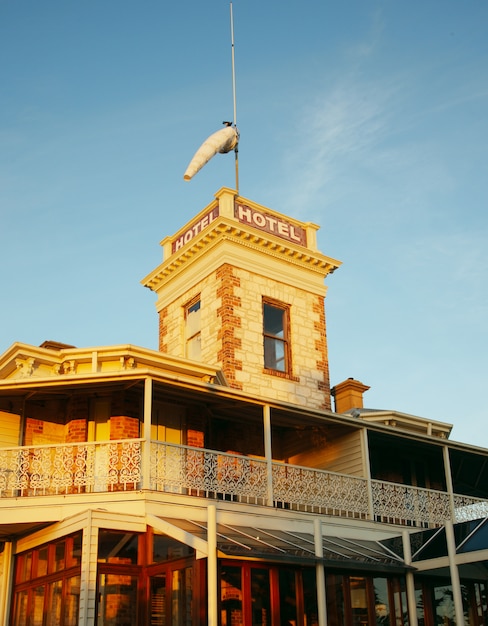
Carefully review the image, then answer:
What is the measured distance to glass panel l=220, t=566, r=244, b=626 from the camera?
1334 centimetres

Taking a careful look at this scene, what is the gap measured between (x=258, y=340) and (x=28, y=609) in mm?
9073

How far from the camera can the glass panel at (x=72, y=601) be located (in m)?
13.8

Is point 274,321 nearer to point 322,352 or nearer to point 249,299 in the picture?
point 249,299

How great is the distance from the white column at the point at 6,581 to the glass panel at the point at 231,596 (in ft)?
16.0

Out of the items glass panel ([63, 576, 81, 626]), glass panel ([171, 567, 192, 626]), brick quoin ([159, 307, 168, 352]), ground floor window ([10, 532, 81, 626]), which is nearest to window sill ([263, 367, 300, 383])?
brick quoin ([159, 307, 168, 352])

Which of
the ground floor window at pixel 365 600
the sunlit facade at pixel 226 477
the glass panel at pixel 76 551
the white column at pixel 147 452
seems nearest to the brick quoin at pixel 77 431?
the sunlit facade at pixel 226 477

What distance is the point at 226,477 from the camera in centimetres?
1728

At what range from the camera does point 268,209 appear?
23859mm

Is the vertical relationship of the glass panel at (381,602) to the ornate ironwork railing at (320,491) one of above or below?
below

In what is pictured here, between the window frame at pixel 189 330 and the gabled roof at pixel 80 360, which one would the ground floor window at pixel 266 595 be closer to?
the gabled roof at pixel 80 360

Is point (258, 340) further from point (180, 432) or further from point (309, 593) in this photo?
point (309, 593)

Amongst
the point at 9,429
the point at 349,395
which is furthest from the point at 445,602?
the point at 9,429

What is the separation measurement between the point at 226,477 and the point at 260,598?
3.70 m

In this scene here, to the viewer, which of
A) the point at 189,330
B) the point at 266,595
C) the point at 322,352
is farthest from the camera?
the point at 322,352
